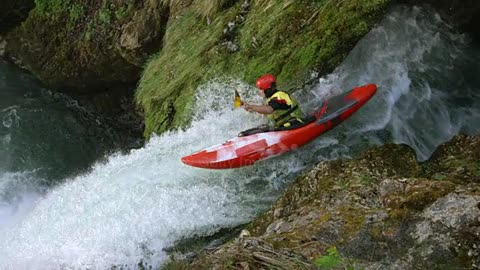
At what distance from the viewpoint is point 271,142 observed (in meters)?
5.86

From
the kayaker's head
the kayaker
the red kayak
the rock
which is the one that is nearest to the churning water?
the red kayak

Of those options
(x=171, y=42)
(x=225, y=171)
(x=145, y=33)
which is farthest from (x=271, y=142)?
(x=145, y=33)

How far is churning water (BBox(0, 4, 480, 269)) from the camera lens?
540 cm

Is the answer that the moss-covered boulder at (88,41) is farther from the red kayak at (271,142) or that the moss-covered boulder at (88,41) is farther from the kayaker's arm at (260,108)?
the red kayak at (271,142)

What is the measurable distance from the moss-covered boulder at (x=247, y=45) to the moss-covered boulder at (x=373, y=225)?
221cm

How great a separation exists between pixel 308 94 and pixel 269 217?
2462mm

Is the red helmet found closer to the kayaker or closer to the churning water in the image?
the kayaker

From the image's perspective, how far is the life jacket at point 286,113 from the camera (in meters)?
5.76

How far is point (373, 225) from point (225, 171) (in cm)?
297

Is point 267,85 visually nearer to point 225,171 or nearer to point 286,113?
point 286,113

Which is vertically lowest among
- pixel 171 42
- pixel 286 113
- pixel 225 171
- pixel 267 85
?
pixel 225 171

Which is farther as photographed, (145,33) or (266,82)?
(145,33)

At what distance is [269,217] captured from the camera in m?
4.25

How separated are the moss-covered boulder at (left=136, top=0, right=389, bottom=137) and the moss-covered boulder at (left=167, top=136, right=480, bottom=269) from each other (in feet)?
7.27
